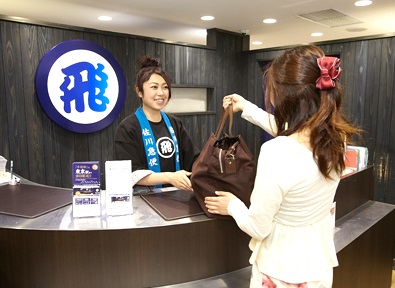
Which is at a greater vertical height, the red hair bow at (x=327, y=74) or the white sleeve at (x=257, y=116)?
the red hair bow at (x=327, y=74)

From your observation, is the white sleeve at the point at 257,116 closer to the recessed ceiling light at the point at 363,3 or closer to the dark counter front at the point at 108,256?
the dark counter front at the point at 108,256

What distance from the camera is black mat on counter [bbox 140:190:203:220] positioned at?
1339 mm

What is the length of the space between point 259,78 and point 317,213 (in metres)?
4.14

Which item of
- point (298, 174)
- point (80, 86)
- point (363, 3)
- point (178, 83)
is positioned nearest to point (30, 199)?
point (298, 174)

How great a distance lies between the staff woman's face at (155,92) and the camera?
186 cm

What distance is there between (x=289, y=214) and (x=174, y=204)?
0.57 meters

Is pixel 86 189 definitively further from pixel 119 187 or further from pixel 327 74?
pixel 327 74

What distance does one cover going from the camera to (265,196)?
0.98m

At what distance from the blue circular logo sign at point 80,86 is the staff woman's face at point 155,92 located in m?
1.57

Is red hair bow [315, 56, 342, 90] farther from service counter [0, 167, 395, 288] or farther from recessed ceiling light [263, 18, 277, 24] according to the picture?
recessed ceiling light [263, 18, 277, 24]

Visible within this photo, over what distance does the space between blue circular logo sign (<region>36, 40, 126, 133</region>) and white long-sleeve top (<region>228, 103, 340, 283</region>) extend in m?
2.48

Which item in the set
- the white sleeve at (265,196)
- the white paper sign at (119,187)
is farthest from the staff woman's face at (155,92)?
the white sleeve at (265,196)

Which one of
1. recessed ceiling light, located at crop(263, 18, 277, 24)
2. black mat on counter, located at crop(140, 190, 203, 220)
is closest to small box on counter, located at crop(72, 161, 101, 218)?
black mat on counter, located at crop(140, 190, 203, 220)

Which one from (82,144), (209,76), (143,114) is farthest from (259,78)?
(143,114)
